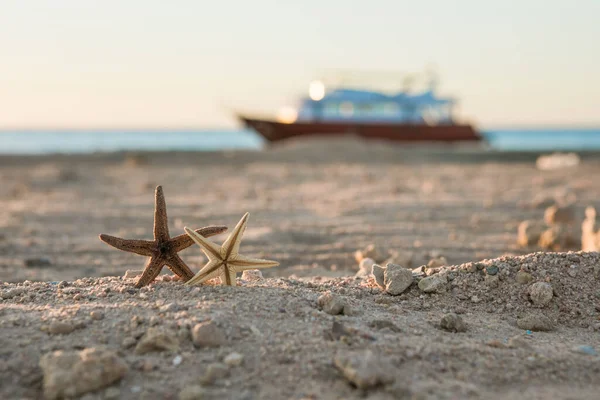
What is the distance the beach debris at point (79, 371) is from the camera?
87.9 inches

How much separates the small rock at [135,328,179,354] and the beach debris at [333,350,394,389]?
2.06 feet

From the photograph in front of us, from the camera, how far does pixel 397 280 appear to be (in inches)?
131

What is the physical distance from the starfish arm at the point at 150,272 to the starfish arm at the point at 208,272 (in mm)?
190

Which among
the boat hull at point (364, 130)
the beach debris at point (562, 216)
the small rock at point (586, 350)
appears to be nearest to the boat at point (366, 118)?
the boat hull at point (364, 130)

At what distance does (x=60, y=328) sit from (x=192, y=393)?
73 cm

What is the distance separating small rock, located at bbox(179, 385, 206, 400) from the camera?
222cm

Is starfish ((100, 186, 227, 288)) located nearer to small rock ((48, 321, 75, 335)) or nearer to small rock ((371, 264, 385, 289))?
small rock ((48, 321, 75, 335))

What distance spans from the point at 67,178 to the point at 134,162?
14.1ft

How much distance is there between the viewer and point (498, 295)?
331cm

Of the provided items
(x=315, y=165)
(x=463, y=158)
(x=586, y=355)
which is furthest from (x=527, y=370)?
(x=463, y=158)

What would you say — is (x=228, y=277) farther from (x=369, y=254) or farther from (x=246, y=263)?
(x=369, y=254)

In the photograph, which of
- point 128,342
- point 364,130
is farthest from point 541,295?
point 364,130

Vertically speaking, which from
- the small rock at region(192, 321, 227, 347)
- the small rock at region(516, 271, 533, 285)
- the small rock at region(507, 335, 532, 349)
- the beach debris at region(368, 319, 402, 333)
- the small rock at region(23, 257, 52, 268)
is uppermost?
the small rock at region(516, 271, 533, 285)

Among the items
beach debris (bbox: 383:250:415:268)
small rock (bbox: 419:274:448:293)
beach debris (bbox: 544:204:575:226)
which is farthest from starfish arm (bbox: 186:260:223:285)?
beach debris (bbox: 544:204:575:226)
